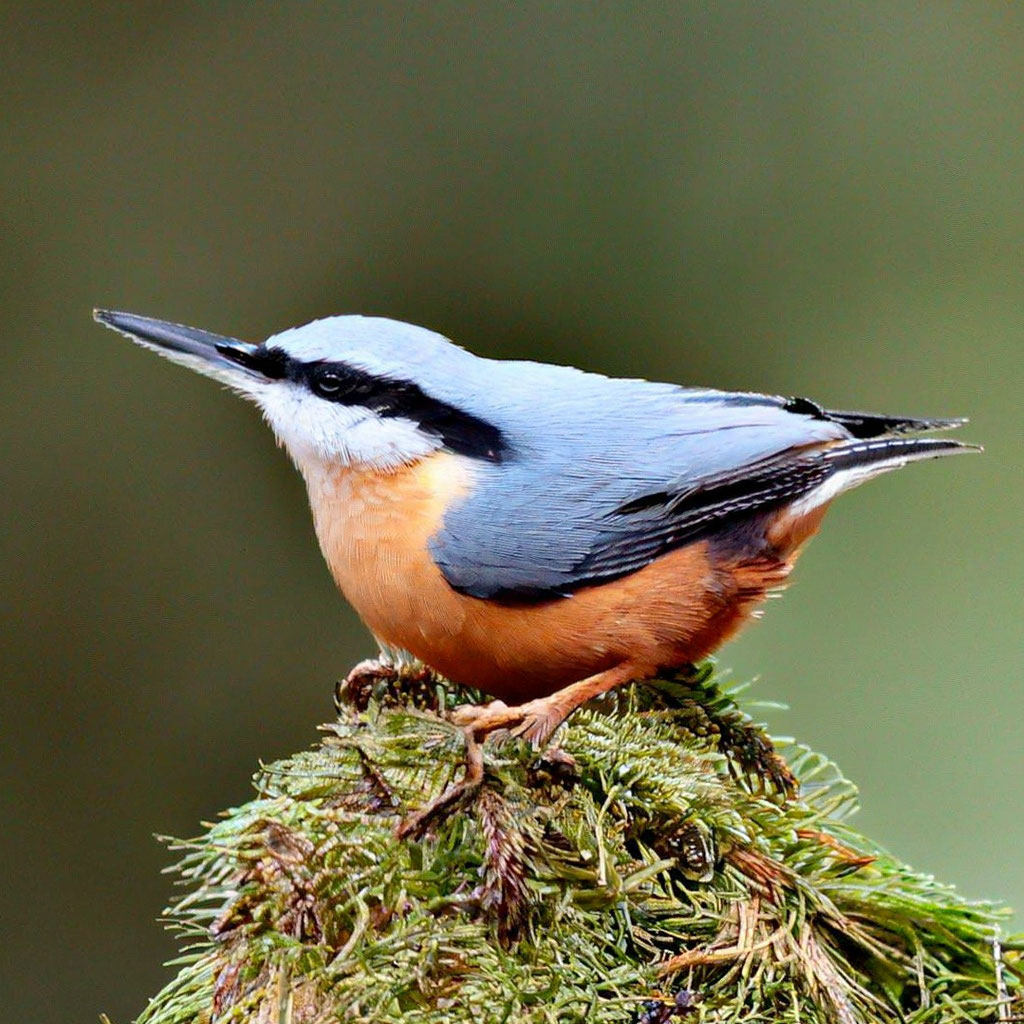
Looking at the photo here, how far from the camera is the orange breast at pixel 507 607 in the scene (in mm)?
1633

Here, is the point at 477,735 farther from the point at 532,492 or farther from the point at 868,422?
the point at 868,422

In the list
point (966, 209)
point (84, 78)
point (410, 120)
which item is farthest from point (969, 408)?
point (84, 78)

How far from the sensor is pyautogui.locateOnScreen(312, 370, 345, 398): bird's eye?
1.75 meters

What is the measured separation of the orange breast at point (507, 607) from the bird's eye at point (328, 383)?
14 centimetres

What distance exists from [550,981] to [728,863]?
9.6 inches

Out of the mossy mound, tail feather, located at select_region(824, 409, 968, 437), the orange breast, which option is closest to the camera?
the mossy mound

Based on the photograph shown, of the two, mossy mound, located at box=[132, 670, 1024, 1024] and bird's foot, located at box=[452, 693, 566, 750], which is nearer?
mossy mound, located at box=[132, 670, 1024, 1024]

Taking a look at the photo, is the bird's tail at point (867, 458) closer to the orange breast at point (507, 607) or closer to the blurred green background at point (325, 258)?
the orange breast at point (507, 607)

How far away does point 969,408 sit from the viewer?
3174mm

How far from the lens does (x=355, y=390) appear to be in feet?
5.74

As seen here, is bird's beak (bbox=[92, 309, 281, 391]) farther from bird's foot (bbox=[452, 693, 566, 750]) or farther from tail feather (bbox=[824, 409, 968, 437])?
tail feather (bbox=[824, 409, 968, 437])

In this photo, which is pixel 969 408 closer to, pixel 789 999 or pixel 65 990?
pixel 789 999

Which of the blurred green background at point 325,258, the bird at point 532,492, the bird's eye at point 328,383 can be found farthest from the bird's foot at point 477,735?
the blurred green background at point 325,258

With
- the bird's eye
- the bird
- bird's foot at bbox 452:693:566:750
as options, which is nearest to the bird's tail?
the bird
